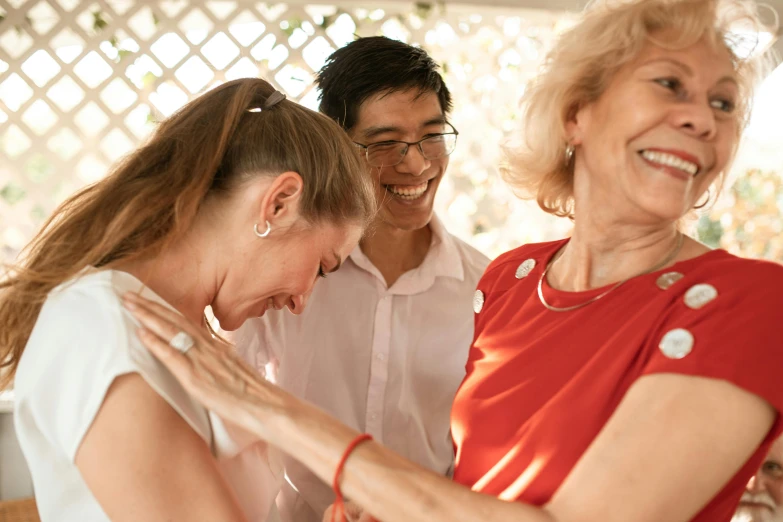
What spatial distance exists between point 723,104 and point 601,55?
0.28 meters

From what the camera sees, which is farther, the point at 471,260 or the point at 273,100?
the point at 471,260

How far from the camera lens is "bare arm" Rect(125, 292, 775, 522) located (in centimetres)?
149

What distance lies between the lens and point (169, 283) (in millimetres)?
1941

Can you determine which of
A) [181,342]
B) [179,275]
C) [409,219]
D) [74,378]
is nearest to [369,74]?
[409,219]

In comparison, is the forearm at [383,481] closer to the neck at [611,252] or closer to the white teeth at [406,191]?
the neck at [611,252]

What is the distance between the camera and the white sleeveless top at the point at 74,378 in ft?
5.45

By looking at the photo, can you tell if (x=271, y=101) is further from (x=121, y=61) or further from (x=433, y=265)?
(x=121, y=61)

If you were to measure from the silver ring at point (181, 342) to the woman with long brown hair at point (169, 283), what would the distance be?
0.05 meters

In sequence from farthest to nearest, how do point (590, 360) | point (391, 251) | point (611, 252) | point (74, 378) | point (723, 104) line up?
point (391, 251), point (611, 252), point (723, 104), point (590, 360), point (74, 378)

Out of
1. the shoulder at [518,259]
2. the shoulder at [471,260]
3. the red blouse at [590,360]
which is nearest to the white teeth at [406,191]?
the shoulder at [471,260]

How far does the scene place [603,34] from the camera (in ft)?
6.37

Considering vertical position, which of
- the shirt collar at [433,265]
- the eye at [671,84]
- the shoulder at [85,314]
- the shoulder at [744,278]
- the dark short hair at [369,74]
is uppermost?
the shoulder at [85,314]

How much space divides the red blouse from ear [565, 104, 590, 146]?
341 millimetres

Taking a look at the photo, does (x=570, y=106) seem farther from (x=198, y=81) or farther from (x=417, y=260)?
(x=198, y=81)
